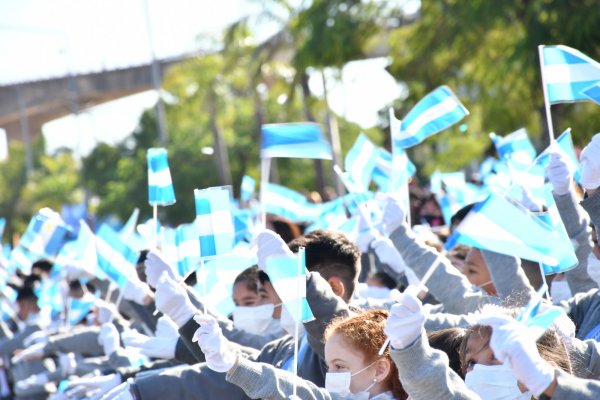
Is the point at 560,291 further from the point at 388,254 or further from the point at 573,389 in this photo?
the point at 573,389

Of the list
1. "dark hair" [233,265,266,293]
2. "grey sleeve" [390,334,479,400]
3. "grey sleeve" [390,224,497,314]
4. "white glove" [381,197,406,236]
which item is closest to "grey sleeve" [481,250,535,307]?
"grey sleeve" [390,224,497,314]

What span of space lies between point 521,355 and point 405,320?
0.44m

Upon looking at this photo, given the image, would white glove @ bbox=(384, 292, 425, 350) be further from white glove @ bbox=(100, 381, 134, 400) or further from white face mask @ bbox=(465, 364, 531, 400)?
white glove @ bbox=(100, 381, 134, 400)

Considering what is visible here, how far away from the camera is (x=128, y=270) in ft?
22.4

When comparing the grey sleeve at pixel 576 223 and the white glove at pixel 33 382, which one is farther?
the white glove at pixel 33 382

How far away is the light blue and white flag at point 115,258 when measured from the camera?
6.81 metres

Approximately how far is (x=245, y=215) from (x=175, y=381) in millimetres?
3993

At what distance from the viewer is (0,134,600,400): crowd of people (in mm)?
3383

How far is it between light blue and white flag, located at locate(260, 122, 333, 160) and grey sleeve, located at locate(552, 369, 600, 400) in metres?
2.98

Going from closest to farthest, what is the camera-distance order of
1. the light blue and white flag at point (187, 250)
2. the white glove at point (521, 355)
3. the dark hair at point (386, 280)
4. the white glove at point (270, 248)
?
1. the white glove at point (521, 355)
2. the white glove at point (270, 248)
3. the light blue and white flag at point (187, 250)
4. the dark hair at point (386, 280)

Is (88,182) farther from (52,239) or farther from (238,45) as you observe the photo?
(52,239)

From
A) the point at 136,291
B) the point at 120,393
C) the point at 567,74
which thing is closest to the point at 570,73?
the point at 567,74

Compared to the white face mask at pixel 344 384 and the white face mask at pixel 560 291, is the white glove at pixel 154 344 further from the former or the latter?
the white face mask at pixel 560 291

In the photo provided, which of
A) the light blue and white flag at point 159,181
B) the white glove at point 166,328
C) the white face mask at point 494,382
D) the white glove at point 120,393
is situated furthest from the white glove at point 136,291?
the white face mask at point 494,382
